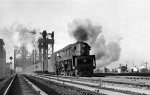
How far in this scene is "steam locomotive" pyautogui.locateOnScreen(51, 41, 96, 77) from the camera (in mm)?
37312

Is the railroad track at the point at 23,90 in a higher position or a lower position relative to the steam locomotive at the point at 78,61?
lower

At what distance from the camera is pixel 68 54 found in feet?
136

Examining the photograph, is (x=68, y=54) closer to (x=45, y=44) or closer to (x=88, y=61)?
(x=88, y=61)

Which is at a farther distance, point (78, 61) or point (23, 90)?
point (78, 61)

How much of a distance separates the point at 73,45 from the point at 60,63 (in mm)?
6934

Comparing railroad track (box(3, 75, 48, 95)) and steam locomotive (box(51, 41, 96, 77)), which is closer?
railroad track (box(3, 75, 48, 95))

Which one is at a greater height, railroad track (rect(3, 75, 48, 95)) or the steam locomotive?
the steam locomotive

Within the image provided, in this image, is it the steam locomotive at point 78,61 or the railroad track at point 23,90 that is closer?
the railroad track at point 23,90

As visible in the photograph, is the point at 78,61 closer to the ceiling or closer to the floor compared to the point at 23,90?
closer to the ceiling

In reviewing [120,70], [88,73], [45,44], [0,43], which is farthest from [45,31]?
[88,73]

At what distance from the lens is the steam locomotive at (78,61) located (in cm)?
3731

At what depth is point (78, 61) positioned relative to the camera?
37.4 metres

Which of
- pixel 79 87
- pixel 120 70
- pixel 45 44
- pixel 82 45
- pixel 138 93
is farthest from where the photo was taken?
pixel 45 44

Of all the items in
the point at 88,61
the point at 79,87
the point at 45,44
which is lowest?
the point at 79,87
